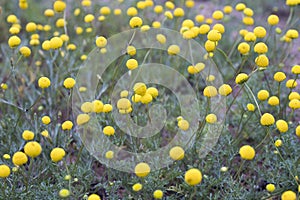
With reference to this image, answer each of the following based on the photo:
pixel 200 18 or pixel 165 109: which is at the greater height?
pixel 200 18

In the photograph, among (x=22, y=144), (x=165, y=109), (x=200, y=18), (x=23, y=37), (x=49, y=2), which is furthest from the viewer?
(x=49, y=2)

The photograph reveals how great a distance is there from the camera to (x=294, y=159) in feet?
8.41

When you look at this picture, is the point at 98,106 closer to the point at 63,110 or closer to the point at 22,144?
the point at 22,144

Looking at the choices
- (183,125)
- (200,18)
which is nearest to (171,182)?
(183,125)

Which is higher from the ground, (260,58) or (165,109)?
(260,58)

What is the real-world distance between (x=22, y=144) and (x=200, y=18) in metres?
1.72

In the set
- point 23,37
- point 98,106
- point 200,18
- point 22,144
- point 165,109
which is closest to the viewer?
point 98,106

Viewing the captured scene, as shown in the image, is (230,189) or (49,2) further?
(49,2)

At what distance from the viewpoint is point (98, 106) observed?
2.29 metres

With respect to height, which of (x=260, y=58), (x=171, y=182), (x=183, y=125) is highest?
(x=260, y=58)

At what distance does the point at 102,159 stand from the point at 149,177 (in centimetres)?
41

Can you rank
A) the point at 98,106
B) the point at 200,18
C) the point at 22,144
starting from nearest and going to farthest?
the point at 98,106
the point at 22,144
the point at 200,18

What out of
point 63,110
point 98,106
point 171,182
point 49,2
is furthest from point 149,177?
point 49,2

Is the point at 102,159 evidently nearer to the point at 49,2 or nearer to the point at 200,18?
the point at 200,18
